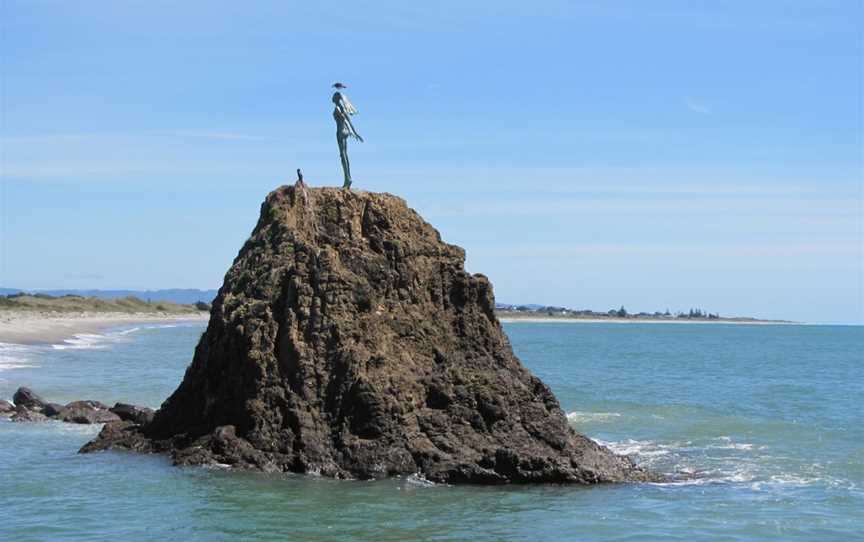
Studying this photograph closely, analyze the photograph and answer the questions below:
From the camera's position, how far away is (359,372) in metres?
19.9

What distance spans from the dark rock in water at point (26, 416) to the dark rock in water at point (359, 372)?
6.07 metres

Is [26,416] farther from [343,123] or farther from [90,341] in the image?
[90,341]

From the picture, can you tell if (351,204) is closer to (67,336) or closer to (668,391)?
(668,391)

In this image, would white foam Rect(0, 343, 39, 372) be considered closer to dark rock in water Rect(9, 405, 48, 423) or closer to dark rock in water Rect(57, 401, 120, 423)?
dark rock in water Rect(9, 405, 48, 423)

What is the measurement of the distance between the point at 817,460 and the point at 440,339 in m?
10.3

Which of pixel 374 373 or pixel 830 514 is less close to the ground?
pixel 374 373

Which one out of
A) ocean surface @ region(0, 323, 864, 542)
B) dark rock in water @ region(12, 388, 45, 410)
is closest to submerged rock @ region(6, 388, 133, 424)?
dark rock in water @ region(12, 388, 45, 410)

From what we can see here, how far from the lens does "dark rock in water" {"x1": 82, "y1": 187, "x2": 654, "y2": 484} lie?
19.5m

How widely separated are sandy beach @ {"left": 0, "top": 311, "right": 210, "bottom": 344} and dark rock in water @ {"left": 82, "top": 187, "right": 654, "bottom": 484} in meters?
50.2

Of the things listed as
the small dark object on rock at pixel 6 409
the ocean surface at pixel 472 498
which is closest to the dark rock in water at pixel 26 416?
the small dark object on rock at pixel 6 409

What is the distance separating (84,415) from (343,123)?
11.0 meters

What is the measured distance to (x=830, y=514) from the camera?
18.6 m

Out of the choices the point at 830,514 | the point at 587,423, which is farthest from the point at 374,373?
the point at 587,423

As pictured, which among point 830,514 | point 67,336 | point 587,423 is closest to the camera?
point 830,514
